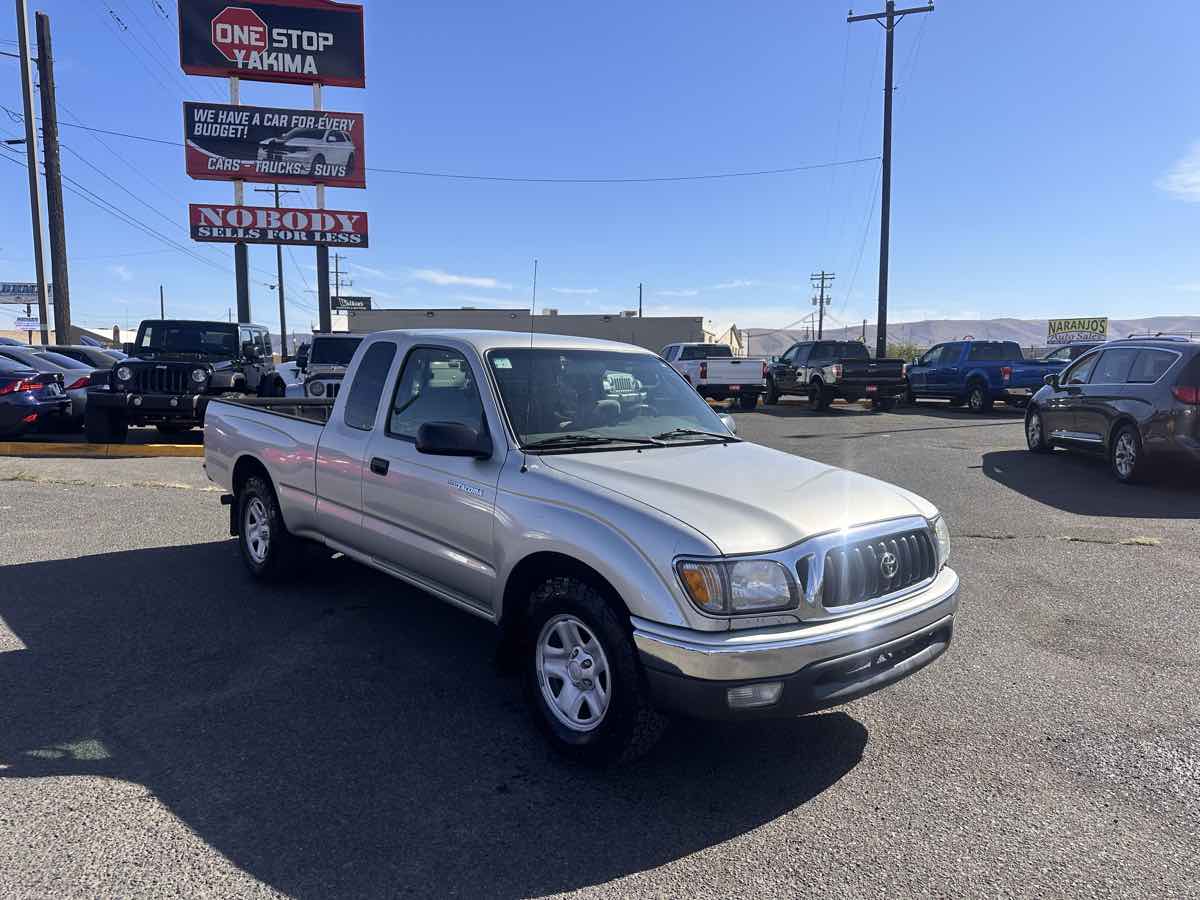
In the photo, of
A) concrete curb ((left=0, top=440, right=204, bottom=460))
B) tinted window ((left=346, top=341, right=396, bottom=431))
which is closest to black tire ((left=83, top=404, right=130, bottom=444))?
concrete curb ((left=0, top=440, right=204, bottom=460))

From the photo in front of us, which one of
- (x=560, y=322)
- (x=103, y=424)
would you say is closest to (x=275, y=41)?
(x=103, y=424)

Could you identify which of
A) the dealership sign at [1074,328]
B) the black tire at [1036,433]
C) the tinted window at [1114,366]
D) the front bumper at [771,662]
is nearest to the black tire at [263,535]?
the front bumper at [771,662]

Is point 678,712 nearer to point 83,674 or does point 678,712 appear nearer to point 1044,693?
point 1044,693

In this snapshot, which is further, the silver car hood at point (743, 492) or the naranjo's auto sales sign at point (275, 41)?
the naranjo's auto sales sign at point (275, 41)

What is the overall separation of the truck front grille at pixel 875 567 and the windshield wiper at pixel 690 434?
1.33 metres

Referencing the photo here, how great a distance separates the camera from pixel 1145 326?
6658 inches

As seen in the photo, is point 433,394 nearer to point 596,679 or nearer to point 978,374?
point 596,679

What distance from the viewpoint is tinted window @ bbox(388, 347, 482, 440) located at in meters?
4.23

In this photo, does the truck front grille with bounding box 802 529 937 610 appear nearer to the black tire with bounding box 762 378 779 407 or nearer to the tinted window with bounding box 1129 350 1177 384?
the tinted window with bounding box 1129 350 1177 384

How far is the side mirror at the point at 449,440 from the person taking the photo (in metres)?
3.69

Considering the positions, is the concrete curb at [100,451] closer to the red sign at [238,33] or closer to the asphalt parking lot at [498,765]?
the asphalt parking lot at [498,765]

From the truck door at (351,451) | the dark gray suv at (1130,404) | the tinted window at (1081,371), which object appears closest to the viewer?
the truck door at (351,451)

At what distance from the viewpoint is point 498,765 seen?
3.42 metres

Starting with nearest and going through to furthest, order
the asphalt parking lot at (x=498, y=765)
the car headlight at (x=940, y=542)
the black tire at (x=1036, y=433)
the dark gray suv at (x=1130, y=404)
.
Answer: the asphalt parking lot at (x=498, y=765) < the car headlight at (x=940, y=542) < the dark gray suv at (x=1130, y=404) < the black tire at (x=1036, y=433)
